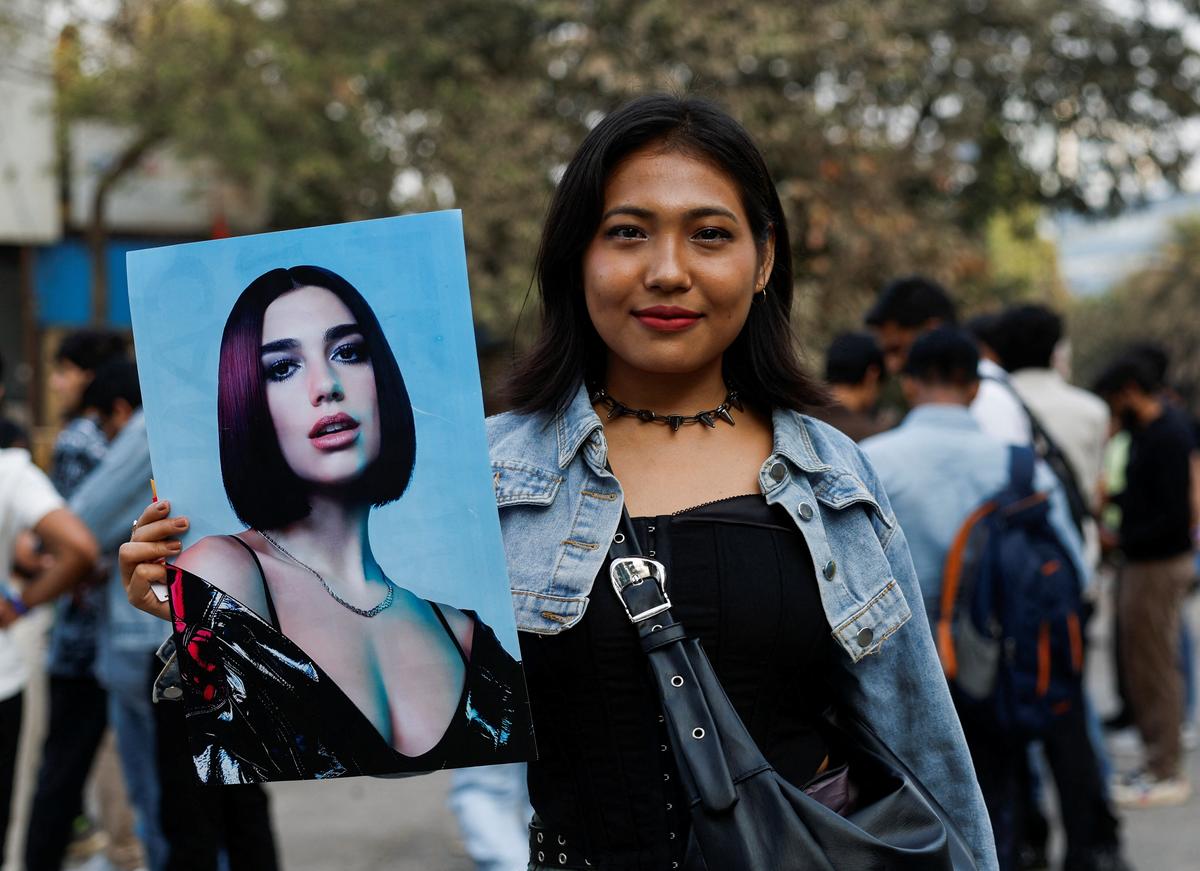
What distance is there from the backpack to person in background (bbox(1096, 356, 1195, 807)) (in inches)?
110

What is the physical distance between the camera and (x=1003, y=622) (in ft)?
A: 14.4

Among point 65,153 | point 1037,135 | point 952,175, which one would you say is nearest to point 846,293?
point 952,175

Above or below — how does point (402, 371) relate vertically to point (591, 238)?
below

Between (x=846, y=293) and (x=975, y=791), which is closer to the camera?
(x=975, y=791)

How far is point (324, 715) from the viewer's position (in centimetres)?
192

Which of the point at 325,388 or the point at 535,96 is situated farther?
the point at 535,96

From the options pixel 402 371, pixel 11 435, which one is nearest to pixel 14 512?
pixel 11 435

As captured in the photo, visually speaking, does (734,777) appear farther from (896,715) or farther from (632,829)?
(896,715)

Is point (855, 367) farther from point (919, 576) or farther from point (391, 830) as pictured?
point (391, 830)

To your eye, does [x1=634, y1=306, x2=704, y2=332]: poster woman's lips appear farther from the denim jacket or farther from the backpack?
the backpack

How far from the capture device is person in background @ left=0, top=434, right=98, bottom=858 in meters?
3.96

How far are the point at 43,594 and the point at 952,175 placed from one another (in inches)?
536

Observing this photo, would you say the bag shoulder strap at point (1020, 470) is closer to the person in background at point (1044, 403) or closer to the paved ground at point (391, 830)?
the person in background at point (1044, 403)

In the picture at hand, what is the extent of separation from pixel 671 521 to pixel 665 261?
366 mm
